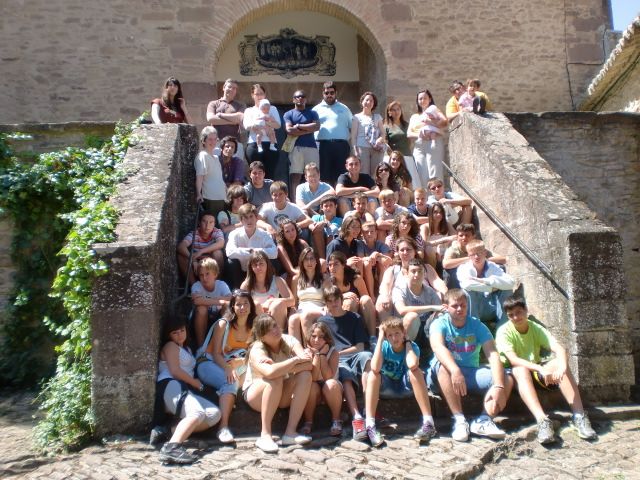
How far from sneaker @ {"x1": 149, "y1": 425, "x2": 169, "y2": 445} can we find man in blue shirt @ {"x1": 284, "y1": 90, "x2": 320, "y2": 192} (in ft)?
13.9

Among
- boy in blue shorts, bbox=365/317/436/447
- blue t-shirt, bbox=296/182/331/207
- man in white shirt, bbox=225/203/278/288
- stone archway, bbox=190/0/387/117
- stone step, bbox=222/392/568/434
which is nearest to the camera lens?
boy in blue shorts, bbox=365/317/436/447

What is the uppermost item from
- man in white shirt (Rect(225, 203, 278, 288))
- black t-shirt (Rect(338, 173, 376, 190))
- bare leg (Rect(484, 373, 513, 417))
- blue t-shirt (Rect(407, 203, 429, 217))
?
black t-shirt (Rect(338, 173, 376, 190))

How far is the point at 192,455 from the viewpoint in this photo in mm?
4691

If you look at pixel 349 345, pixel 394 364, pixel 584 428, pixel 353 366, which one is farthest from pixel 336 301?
pixel 584 428

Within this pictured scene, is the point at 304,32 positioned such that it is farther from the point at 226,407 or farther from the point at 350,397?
the point at 226,407

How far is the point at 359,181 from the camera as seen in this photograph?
7977 mm

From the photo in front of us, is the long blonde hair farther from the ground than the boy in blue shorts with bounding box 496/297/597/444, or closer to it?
farther from the ground

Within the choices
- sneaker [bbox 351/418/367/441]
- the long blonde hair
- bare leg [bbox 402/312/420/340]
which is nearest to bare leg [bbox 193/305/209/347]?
the long blonde hair

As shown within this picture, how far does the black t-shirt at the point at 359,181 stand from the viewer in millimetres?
7895

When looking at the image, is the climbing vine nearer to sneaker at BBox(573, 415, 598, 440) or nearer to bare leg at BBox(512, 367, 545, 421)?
bare leg at BBox(512, 367, 545, 421)

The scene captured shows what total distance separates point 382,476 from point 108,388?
2096mm

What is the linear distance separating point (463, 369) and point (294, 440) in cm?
147

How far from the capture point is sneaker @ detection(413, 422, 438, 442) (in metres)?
4.93

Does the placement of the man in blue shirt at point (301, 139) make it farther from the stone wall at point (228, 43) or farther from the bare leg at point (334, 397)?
the stone wall at point (228, 43)
